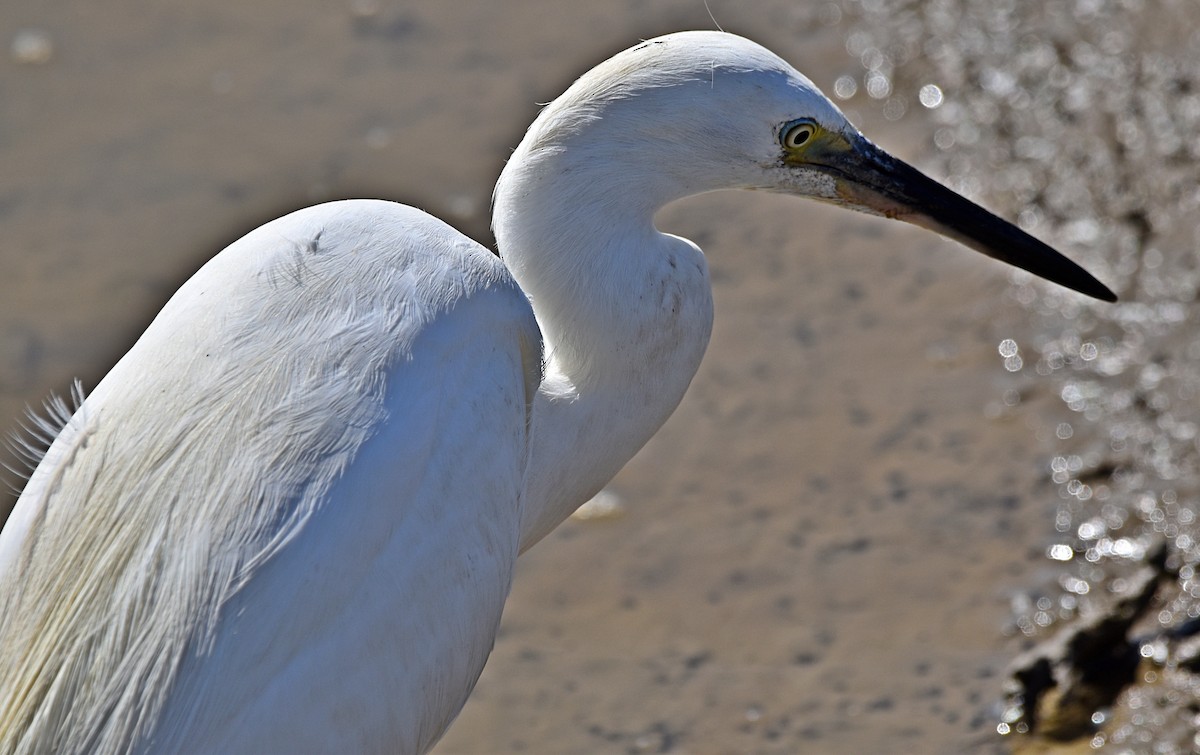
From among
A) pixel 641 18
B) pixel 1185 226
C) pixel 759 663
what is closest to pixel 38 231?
pixel 641 18

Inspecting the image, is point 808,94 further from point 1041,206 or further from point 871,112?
point 871,112

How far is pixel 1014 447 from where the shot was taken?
353 centimetres

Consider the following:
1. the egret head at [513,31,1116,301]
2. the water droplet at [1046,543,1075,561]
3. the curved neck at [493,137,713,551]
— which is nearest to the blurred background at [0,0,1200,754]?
the water droplet at [1046,543,1075,561]

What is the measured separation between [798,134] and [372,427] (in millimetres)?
814

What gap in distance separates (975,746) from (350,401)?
1.63 metres

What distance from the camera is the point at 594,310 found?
2.27m

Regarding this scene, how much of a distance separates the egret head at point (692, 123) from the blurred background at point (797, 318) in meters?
1.30

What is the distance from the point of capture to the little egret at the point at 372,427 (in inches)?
74.0

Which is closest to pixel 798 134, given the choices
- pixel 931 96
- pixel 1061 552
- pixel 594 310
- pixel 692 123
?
pixel 692 123

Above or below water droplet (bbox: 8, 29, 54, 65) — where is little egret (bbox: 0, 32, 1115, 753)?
above

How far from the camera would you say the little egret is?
1.88 meters

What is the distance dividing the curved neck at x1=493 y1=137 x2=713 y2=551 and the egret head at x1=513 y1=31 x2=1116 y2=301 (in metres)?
0.02

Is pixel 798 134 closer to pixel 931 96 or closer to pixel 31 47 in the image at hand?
pixel 931 96

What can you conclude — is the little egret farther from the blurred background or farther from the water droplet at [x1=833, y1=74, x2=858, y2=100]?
the water droplet at [x1=833, y1=74, x2=858, y2=100]
